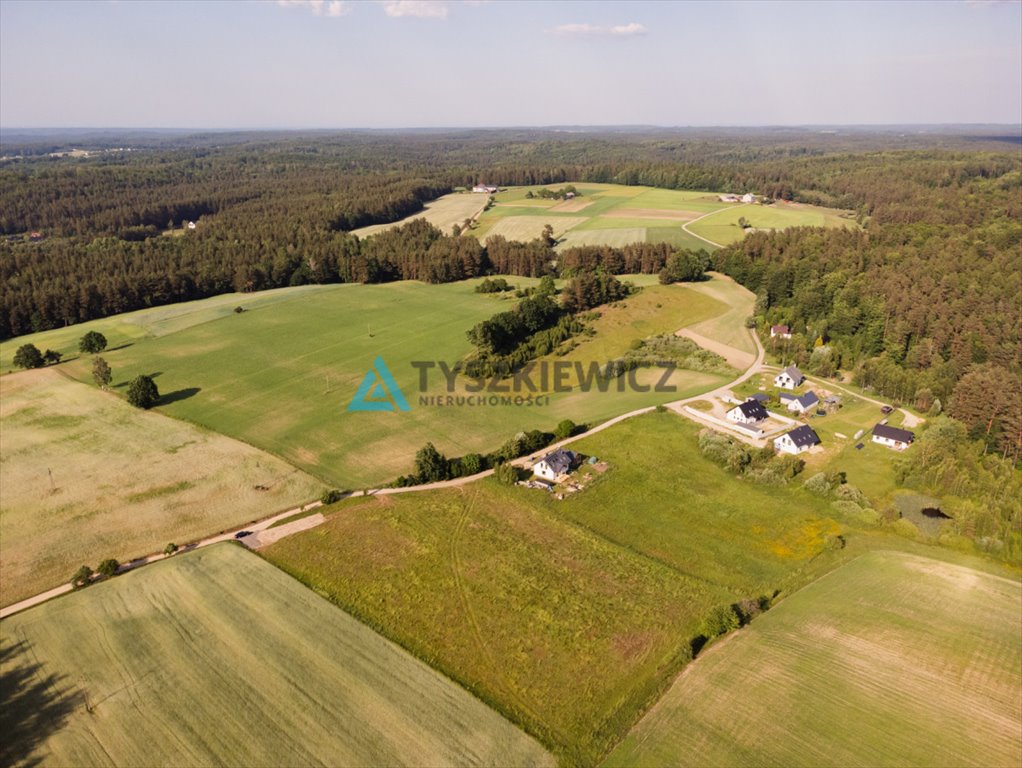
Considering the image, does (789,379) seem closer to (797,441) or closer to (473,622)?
(797,441)

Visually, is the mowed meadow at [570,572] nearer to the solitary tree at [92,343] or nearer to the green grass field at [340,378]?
the green grass field at [340,378]

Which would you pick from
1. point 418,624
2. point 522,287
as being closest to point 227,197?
point 522,287

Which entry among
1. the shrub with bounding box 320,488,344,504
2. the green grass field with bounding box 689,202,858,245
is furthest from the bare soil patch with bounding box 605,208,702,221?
the shrub with bounding box 320,488,344,504

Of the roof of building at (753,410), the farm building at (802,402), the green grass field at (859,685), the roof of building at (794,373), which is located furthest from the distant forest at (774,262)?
the green grass field at (859,685)

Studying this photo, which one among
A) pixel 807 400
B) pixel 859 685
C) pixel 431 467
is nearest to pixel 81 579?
pixel 431 467

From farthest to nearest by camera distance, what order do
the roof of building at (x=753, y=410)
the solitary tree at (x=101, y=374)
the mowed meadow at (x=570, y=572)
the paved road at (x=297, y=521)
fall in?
the solitary tree at (x=101, y=374) < the roof of building at (x=753, y=410) < the paved road at (x=297, y=521) < the mowed meadow at (x=570, y=572)

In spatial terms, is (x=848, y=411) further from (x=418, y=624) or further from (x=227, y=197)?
(x=227, y=197)
